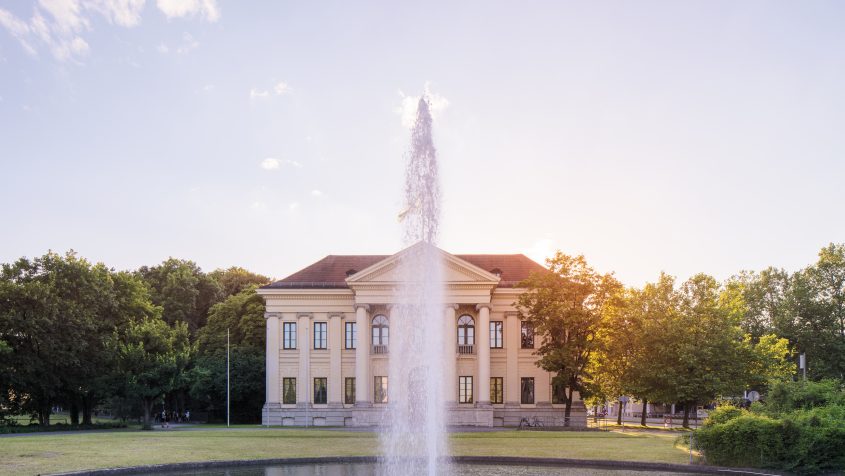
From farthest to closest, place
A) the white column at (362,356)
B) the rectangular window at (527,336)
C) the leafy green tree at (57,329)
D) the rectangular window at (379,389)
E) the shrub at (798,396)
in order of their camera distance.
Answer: the rectangular window at (527,336) → the rectangular window at (379,389) → the white column at (362,356) → the leafy green tree at (57,329) → the shrub at (798,396)

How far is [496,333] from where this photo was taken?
64.9m

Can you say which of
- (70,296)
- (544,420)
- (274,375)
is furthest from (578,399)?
(70,296)

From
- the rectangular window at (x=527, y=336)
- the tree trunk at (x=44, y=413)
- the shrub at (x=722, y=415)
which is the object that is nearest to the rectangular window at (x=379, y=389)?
the rectangular window at (x=527, y=336)

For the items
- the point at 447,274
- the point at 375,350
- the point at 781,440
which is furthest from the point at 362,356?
the point at 781,440

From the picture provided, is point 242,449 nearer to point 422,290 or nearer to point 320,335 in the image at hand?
point 422,290

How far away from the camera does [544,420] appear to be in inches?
2451

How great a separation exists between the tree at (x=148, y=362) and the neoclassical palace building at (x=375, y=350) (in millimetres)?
Answer: 9945

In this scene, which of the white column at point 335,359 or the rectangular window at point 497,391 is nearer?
the rectangular window at point 497,391

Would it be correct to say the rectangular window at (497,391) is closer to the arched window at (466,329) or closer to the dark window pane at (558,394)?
the arched window at (466,329)

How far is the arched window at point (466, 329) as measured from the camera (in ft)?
211

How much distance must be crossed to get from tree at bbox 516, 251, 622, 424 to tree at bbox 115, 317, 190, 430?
2598 centimetres

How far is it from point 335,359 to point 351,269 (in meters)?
7.74

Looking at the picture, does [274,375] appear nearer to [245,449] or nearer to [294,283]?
[294,283]

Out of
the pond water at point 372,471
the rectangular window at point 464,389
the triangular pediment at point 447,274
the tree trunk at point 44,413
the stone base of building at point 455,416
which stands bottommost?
the stone base of building at point 455,416
